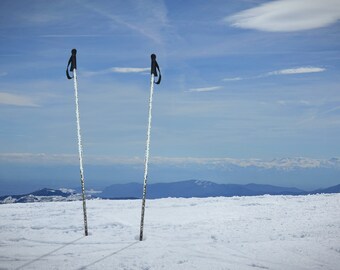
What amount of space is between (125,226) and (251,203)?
22.2 ft

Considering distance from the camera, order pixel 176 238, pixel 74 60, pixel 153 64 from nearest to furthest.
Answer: pixel 176 238
pixel 153 64
pixel 74 60

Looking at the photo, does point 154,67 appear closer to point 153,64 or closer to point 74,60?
point 153,64

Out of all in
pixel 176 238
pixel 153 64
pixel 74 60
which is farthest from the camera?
pixel 74 60

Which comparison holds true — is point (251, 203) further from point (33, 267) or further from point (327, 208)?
point (33, 267)

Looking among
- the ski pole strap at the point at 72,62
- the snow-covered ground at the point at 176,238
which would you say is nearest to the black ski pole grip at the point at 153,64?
the ski pole strap at the point at 72,62

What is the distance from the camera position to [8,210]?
1548 cm

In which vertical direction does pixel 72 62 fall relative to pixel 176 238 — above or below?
above

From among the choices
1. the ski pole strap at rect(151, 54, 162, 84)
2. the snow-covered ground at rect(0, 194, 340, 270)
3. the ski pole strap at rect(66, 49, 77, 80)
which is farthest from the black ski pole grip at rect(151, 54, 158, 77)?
the snow-covered ground at rect(0, 194, 340, 270)

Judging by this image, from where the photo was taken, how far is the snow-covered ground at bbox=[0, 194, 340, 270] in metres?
8.58

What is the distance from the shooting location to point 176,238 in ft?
34.1

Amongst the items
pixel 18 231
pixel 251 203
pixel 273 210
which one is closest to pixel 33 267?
pixel 18 231

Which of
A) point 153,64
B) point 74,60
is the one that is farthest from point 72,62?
point 153,64

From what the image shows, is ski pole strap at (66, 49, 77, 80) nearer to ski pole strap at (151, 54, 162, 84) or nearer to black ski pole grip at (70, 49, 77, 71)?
black ski pole grip at (70, 49, 77, 71)

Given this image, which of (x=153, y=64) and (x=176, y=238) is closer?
(x=176, y=238)
